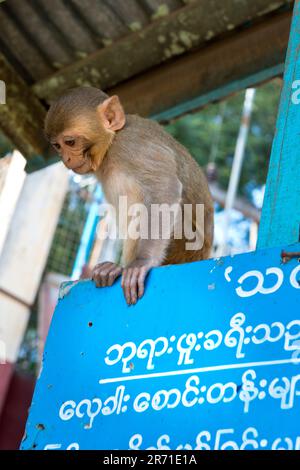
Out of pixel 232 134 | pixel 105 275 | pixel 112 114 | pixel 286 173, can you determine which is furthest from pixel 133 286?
pixel 232 134

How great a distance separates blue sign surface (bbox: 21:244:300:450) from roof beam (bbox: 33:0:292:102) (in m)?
1.85

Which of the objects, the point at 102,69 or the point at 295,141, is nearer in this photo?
the point at 295,141

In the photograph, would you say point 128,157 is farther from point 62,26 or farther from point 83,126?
point 62,26

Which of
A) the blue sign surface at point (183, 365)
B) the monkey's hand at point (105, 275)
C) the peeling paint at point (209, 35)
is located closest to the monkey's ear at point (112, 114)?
the peeling paint at point (209, 35)

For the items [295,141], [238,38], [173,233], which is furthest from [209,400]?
[238,38]

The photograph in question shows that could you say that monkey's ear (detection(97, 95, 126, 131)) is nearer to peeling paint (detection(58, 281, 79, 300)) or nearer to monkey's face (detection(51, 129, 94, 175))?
monkey's face (detection(51, 129, 94, 175))

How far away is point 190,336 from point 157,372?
0.15m

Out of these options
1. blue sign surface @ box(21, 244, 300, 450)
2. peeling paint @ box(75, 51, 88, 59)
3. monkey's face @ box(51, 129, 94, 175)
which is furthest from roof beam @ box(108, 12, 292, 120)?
blue sign surface @ box(21, 244, 300, 450)

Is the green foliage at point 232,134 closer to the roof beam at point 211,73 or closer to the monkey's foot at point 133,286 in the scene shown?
the roof beam at point 211,73

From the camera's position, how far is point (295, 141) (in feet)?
8.22

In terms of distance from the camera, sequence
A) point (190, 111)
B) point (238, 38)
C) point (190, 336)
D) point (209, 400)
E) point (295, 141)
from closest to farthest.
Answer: point (209, 400) → point (190, 336) → point (295, 141) → point (238, 38) → point (190, 111)

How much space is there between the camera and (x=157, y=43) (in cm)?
415

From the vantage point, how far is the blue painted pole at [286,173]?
235 centimetres
